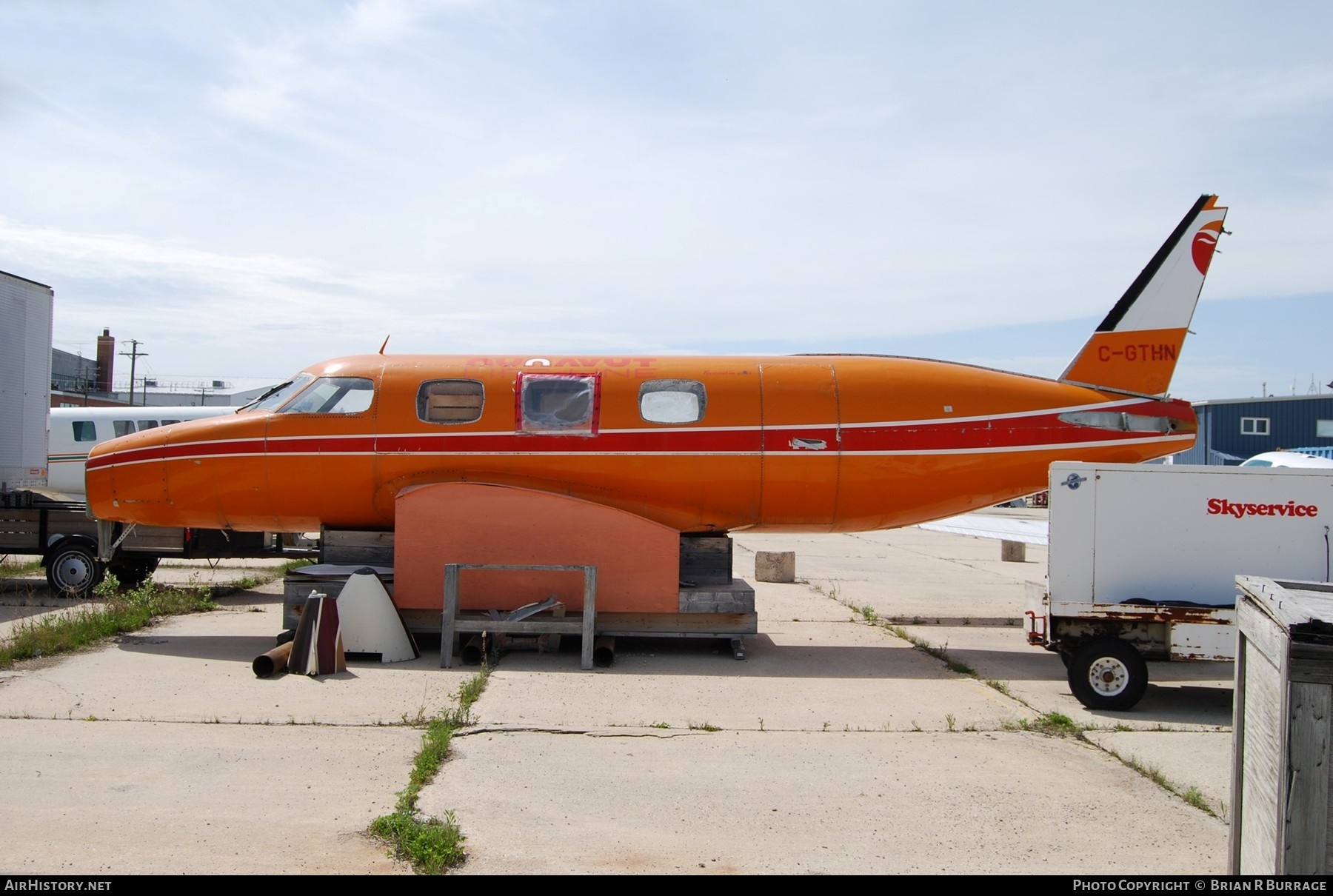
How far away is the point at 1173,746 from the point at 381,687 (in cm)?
673

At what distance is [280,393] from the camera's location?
12.1m

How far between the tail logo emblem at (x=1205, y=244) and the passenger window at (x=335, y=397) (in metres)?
9.82

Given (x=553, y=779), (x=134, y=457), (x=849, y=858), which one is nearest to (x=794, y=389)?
(x=553, y=779)

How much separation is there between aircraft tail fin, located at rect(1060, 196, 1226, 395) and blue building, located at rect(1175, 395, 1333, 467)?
4446cm

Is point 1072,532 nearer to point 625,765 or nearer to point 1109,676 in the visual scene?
point 1109,676

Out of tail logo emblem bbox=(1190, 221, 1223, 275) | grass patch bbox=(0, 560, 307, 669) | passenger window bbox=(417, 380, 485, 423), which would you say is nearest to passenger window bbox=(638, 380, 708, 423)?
passenger window bbox=(417, 380, 485, 423)

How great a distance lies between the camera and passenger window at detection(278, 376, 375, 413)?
1167cm

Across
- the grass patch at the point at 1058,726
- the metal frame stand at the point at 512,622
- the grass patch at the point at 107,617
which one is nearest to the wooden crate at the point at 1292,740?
the grass patch at the point at 1058,726

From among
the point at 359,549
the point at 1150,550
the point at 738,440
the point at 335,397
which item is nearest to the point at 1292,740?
the point at 1150,550

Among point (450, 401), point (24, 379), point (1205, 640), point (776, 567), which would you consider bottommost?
point (776, 567)

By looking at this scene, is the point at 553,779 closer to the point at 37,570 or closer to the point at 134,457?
the point at 134,457

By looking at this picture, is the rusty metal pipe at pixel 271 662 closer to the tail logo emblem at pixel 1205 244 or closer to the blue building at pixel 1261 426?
the tail logo emblem at pixel 1205 244

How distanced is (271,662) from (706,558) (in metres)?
4.98

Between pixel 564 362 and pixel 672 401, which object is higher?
pixel 564 362
